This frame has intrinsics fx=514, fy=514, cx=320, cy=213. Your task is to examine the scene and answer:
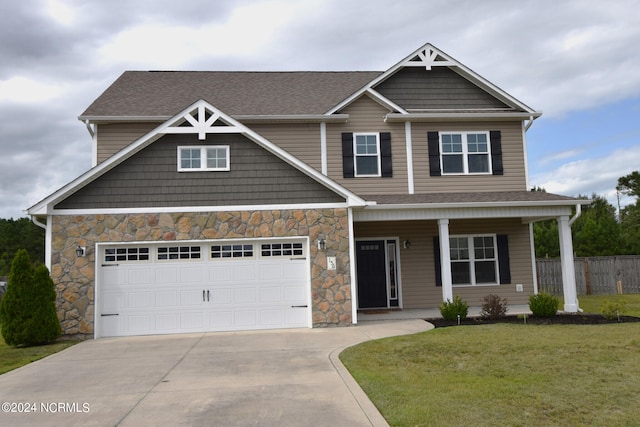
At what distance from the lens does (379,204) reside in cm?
1300

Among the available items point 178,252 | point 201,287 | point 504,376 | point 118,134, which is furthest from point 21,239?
point 504,376

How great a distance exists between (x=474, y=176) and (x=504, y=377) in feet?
31.3

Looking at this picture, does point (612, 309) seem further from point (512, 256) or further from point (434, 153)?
point (434, 153)

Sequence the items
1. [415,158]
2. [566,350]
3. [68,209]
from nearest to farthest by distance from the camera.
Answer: [566,350]
[68,209]
[415,158]

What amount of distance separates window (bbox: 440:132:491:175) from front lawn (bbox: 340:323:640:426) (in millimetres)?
6271

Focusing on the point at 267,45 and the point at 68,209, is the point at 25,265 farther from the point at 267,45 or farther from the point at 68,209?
the point at 267,45

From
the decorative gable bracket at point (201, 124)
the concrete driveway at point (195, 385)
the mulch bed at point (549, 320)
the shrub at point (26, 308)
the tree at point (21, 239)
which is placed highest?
the decorative gable bracket at point (201, 124)

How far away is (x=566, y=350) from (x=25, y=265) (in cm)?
1055

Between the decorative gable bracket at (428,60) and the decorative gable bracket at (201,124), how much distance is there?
6.56m

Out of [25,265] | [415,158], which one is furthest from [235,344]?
[415,158]

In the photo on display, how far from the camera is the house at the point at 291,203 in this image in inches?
462

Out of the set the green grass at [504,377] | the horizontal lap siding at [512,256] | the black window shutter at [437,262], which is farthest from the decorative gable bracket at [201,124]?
the horizontal lap siding at [512,256]

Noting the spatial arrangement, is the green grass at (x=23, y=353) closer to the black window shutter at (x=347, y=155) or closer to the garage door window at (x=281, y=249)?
the garage door window at (x=281, y=249)

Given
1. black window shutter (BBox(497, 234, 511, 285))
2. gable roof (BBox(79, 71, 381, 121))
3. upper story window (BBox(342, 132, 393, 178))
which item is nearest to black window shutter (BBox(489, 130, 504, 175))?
black window shutter (BBox(497, 234, 511, 285))
